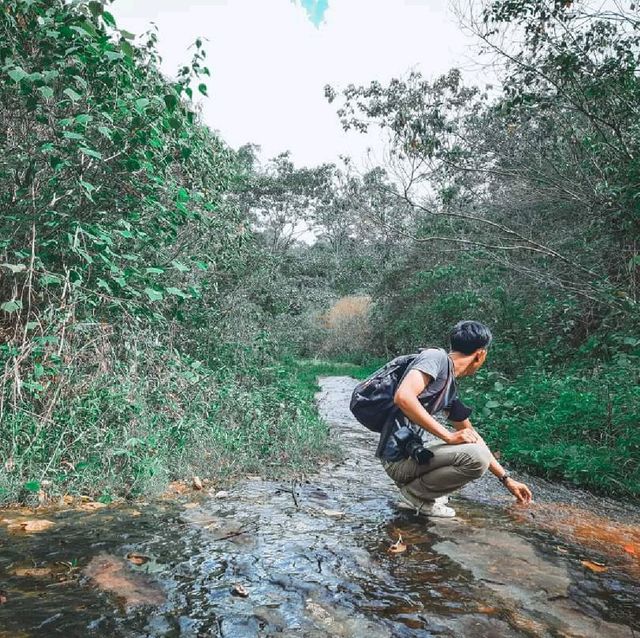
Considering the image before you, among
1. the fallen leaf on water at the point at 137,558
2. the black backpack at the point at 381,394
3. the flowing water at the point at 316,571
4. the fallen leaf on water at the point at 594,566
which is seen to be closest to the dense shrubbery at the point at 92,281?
the flowing water at the point at 316,571

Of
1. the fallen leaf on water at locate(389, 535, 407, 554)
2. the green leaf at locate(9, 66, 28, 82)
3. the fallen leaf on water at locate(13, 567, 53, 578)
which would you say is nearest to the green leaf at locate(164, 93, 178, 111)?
the green leaf at locate(9, 66, 28, 82)

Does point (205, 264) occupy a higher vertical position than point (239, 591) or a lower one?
higher

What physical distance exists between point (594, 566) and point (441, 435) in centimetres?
109

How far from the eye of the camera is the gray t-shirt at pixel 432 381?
3.22 m

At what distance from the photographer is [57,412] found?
399cm

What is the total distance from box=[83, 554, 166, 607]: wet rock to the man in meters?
1.58

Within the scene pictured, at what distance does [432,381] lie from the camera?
3316 millimetres

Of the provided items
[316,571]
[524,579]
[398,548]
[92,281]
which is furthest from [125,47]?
[524,579]

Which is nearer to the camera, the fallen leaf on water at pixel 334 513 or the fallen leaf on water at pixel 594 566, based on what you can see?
the fallen leaf on water at pixel 594 566

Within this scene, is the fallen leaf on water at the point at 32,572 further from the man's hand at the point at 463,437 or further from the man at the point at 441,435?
the man's hand at the point at 463,437

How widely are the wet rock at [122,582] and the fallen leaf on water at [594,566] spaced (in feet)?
7.47

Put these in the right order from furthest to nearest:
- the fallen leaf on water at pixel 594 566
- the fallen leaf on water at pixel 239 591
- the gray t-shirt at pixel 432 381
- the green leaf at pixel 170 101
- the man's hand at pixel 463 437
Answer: the green leaf at pixel 170 101 < the man's hand at pixel 463 437 < the gray t-shirt at pixel 432 381 < the fallen leaf on water at pixel 594 566 < the fallen leaf on water at pixel 239 591

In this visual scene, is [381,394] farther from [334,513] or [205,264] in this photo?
[205,264]

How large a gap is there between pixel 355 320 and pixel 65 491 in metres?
16.2
